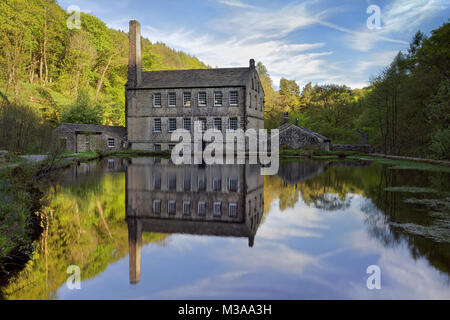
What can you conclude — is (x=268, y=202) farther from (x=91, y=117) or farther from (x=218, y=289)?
(x=91, y=117)

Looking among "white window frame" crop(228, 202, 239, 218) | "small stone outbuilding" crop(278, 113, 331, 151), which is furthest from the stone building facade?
"white window frame" crop(228, 202, 239, 218)

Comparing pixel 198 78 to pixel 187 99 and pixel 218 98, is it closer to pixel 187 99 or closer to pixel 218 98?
pixel 187 99

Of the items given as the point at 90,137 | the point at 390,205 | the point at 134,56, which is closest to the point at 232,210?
the point at 390,205

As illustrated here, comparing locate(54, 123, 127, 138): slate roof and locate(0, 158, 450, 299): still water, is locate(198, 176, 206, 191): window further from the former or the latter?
locate(54, 123, 127, 138): slate roof

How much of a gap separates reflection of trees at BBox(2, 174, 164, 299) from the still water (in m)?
0.02

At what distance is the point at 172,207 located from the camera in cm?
998

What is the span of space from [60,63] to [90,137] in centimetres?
2485

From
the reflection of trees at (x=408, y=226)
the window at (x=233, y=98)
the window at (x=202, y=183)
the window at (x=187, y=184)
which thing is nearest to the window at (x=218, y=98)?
the window at (x=233, y=98)

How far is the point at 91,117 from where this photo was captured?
41.8 metres

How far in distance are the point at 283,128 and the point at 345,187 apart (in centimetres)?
2570

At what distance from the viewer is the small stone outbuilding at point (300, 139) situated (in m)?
39.1

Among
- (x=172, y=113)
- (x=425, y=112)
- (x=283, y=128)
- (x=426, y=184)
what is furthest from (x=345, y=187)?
(x=172, y=113)

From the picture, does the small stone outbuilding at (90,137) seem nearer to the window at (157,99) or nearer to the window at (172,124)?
the window at (157,99)

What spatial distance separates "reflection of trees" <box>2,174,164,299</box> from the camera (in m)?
4.94
